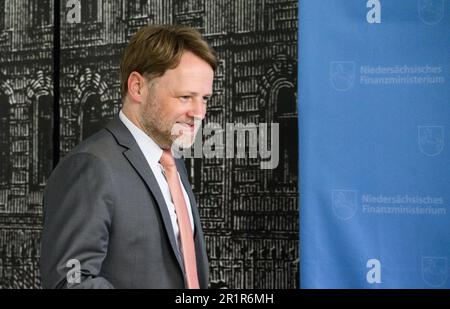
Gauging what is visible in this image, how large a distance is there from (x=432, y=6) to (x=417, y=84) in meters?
0.33

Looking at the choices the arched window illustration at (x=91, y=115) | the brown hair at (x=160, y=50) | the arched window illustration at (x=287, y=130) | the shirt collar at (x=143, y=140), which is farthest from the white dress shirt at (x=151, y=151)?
the arched window illustration at (x=91, y=115)

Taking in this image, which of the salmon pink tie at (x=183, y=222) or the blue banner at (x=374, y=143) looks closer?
the salmon pink tie at (x=183, y=222)

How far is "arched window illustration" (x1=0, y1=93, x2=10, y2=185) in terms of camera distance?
3.52 meters

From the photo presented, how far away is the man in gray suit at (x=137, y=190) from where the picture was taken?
1677 millimetres

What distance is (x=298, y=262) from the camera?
3.17 m

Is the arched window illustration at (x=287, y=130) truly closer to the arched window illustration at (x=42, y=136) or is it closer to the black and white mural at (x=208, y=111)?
the black and white mural at (x=208, y=111)

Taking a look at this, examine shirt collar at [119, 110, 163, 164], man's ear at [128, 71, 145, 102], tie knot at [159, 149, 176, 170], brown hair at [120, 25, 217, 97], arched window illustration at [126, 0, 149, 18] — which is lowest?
tie knot at [159, 149, 176, 170]

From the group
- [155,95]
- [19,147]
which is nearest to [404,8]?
[155,95]

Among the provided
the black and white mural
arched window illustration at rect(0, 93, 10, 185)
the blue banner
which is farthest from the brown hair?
arched window illustration at rect(0, 93, 10, 185)

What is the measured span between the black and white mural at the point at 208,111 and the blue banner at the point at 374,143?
190 mm

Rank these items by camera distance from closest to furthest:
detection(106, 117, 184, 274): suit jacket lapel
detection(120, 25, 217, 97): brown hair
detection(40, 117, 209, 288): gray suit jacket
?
detection(40, 117, 209, 288): gray suit jacket → detection(106, 117, 184, 274): suit jacket lapel → detection(120, 25, 217, 97): brown hair

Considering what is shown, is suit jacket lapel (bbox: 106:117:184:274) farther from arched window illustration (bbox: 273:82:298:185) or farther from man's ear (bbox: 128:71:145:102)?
arched window illustration (bbox: 273:82:298:185)

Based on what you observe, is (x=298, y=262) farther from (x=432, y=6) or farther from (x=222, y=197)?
(x=432, y=6)

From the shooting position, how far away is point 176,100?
1.98 meters
